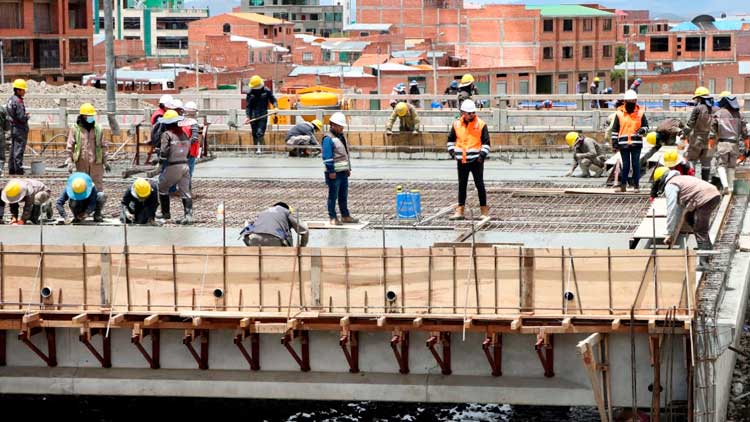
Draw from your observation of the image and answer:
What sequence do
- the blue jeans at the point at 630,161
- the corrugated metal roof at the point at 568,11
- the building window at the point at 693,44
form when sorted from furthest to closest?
the building window at the point at 693,44, the corrugated metal roof at the point at 568,11, the blue jeans at the point at 630,161

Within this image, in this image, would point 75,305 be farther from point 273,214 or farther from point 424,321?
point 424,321

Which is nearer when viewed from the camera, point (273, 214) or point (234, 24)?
point (273, 214)

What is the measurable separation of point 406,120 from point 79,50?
4265cm

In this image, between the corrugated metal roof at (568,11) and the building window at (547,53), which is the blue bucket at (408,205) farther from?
the corrugated metal roof at (568,11)

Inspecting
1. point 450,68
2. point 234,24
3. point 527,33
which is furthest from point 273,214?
point 234,24

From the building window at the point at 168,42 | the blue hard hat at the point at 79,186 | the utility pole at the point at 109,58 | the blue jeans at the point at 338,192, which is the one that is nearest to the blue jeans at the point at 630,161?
the blue jeans at the point at 338,192

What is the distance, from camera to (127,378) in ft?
46.7

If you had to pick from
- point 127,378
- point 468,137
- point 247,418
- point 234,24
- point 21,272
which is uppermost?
point 234,24

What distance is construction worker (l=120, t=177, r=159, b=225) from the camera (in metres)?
18.1

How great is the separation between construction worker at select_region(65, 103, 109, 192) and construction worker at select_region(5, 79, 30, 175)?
14.9 feet

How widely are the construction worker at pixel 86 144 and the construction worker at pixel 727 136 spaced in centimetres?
918

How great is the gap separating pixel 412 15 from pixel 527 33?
20.7 m

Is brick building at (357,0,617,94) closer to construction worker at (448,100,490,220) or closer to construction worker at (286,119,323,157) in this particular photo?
construction worker at (286,119,323,157)

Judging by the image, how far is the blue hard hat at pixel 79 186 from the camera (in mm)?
17969
